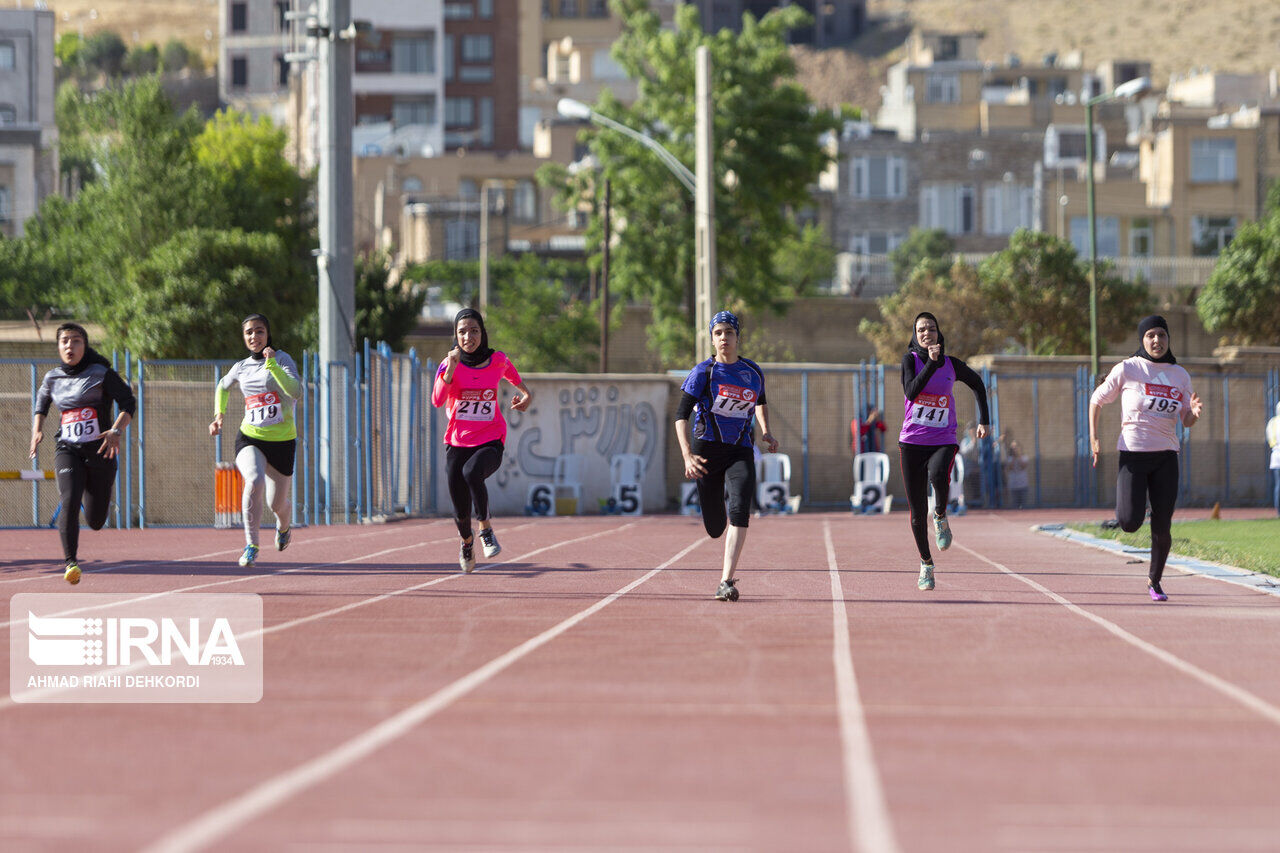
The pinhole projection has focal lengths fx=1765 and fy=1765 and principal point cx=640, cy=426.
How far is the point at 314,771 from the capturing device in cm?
596

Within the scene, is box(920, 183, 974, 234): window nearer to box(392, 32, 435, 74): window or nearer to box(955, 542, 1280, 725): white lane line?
box(392, 32, 435, 74): window

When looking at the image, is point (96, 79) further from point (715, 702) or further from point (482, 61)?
point (715, 702)

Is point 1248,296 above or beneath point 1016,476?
above

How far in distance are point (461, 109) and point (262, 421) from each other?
92.5 metres

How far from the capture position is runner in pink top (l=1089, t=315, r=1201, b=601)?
12102mm

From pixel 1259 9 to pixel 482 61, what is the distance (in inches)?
3264

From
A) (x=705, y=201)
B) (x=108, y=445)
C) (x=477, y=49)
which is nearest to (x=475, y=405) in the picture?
(x=108, y=445)

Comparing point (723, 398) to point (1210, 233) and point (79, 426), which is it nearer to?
point (79, 426)

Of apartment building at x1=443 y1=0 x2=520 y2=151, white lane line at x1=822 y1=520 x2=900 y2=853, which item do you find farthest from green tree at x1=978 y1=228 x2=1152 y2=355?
apartment building at x1=443 y1=0 x2=520 y2=151

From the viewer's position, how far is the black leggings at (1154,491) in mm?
12094

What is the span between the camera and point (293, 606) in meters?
11.4

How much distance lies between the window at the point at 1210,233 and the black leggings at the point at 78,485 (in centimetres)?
6657

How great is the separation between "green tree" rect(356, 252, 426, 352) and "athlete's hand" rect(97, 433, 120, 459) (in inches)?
1406

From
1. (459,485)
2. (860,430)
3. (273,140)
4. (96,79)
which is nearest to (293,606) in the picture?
(459,485)
